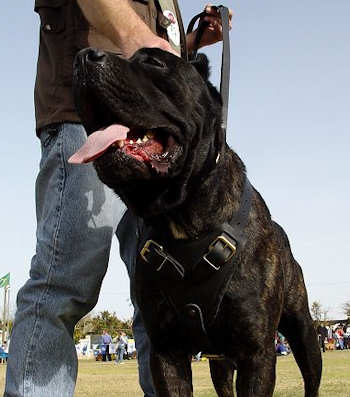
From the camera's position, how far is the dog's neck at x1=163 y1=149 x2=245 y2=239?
9.68 ft

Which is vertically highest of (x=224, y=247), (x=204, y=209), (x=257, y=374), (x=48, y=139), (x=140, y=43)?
(x=140, y=43)

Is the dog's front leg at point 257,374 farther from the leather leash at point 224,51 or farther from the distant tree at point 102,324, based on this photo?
the distant tree at point 102,324

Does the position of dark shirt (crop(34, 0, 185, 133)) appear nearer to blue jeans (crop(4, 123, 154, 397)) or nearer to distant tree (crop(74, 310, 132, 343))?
blue jeans (crop(4, 123, 154, 397))

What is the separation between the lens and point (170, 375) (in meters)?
3.09

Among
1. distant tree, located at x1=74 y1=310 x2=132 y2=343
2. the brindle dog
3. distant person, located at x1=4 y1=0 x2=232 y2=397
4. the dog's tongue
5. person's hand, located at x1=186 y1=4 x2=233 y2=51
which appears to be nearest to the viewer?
the dog's tongue

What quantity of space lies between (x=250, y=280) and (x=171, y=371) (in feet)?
2.10

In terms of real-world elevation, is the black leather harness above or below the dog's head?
below

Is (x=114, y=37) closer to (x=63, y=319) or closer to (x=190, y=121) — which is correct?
(x=190, y=121)

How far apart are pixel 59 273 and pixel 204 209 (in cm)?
79

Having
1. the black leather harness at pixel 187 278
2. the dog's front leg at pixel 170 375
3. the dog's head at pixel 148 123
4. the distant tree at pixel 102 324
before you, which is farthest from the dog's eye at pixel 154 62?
the distant tree at pixel 102 324

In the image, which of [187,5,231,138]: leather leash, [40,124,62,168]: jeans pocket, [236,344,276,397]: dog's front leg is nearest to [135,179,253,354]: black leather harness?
[236,344,276,397]: dog's front leg

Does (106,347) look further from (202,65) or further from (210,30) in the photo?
(202,65)

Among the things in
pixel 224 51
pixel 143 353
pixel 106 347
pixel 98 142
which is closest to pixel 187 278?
pixel 98 142

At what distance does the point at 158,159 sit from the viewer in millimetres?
2619
